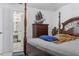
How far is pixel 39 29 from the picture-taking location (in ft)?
8.11

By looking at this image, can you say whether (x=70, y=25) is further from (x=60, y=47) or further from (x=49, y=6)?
(x=60, y=47)

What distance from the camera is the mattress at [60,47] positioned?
165cm

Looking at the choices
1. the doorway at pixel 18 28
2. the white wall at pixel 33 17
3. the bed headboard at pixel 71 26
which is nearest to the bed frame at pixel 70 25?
the bed headboard at pixel 71 26

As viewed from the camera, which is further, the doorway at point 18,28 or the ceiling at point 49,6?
the doorway at point 18,28

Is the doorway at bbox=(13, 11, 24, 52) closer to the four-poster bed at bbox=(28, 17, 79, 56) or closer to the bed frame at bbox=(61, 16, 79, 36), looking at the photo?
the four-poster bed at bbox=(28, 17, 79, 56)

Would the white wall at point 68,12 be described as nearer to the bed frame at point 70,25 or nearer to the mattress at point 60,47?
the bed frame at point 70,25

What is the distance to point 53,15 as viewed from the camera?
241cm

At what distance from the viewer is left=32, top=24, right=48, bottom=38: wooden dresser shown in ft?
7.96

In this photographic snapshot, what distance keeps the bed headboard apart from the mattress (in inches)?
13.8

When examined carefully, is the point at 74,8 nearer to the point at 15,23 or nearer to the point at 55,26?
the point at 55,26

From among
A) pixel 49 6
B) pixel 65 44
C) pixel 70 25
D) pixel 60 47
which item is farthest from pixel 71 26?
pixel 60 47

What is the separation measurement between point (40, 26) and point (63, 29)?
0.49 m

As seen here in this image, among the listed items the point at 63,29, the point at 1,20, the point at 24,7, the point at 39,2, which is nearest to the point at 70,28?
the point at 63,29

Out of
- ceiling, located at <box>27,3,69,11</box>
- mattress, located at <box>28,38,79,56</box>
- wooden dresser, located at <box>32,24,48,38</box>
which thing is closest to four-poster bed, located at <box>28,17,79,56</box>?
mattress, located at <box>28,38,79,56</box>
